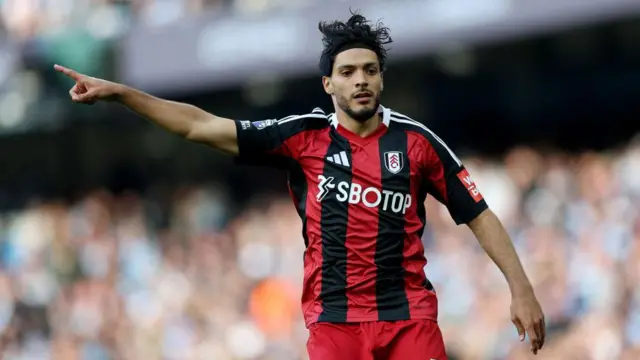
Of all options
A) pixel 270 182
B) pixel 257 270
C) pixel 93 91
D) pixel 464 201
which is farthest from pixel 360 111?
pixel 270 182

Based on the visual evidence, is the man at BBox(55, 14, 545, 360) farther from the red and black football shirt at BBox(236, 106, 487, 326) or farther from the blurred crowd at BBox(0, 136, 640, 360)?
the blurred crowd at BBox(0, 136, 640, 360)

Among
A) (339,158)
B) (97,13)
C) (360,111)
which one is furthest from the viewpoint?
(97,13)

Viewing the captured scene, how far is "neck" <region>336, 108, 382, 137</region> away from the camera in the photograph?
Result: 6082mm

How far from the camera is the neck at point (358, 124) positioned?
6.08m

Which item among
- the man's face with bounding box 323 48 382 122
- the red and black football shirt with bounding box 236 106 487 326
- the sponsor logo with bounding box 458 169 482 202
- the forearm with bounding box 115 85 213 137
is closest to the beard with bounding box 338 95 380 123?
the man's face with bounding box 323 48 382 122

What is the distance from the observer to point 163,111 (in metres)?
5.87

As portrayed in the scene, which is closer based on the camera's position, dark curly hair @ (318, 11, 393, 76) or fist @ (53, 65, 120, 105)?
fist @ (53, 65, 120, 105)

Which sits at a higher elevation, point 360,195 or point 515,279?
point 360,195

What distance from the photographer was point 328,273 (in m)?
5.99

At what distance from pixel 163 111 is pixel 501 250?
1.71 m

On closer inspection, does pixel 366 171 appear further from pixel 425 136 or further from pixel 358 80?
pixel 358 80

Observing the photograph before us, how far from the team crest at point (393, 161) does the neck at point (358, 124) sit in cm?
16

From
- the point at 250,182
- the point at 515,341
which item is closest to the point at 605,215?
the point at 515,341

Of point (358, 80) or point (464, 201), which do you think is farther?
point (464, 201)
